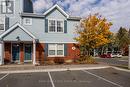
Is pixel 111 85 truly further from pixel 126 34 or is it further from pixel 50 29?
pixel 126 34

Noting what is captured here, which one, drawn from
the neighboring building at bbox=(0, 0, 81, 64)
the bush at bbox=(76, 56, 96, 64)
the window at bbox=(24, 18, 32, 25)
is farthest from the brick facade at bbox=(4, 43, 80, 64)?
the window at bbox=(24, 18, 32, 25)

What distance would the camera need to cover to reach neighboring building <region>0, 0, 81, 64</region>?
1257 inches

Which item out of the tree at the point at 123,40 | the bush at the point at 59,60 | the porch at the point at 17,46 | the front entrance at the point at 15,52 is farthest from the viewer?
the tree at the point at 123,40

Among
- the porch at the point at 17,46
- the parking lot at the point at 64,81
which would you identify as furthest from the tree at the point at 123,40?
the parking lot at the point at 64,81

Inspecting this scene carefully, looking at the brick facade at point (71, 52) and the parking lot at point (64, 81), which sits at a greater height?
the brick facade at point (71, 52)

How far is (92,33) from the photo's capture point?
34.1 metres

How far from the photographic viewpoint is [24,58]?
1294 inches

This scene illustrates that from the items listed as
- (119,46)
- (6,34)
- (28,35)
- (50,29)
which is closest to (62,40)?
(50,29)

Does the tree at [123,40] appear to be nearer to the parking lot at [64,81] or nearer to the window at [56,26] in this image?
the window at [56,26]

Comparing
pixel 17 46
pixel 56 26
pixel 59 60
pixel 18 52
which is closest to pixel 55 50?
pixel 59 60

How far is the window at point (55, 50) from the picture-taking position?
33.6m

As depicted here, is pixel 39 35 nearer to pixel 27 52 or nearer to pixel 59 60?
pixel 27 52

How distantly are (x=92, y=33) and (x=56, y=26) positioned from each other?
15.7 feet

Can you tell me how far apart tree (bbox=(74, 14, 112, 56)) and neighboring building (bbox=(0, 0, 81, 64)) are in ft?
3.43
